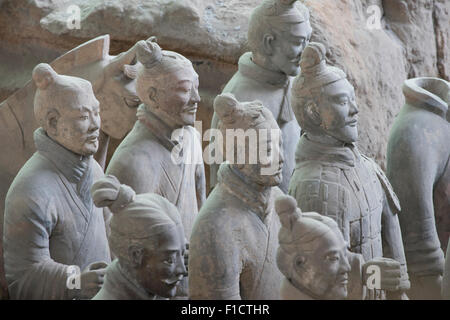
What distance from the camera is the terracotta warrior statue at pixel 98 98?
644cm

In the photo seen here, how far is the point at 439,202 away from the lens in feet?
Answer: 20.9

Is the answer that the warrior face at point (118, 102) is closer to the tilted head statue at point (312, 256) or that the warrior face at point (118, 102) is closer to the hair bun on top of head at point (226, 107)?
the hair bun on top of head at point (226, 107)

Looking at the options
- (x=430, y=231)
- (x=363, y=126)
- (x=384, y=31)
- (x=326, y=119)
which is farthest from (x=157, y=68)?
(x=384, y=31)

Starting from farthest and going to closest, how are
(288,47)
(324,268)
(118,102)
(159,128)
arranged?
(118,102) → (288,47) → (159,128) → (324,268)

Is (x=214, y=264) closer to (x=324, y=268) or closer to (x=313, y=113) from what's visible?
(x=324, y=268)

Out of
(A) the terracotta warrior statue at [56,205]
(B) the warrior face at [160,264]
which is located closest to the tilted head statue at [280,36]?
(A) the terracotta warrior statue at [56,205]

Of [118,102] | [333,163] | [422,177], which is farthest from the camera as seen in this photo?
[118,102]

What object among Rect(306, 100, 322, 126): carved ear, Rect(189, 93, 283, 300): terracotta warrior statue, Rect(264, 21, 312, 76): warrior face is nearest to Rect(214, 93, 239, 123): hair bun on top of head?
Rect(189, 93, 283, 300): terracotta warrior statue

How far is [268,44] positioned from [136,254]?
2.03 m

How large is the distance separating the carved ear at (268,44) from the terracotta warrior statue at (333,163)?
839mm

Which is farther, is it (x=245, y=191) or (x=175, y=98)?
(x=175, y=98)

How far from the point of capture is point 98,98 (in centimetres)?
648

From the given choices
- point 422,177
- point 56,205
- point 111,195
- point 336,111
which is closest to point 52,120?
point 56,205

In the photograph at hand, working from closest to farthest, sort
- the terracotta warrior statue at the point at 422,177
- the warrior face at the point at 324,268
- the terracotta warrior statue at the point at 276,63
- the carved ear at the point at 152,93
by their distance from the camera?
the warrior face at the point at 324,268
the carved ear at the point at 152,93
the terracotta warrior statue at the point at 422,177
the terracotta warrior statue at the point at 276,63
